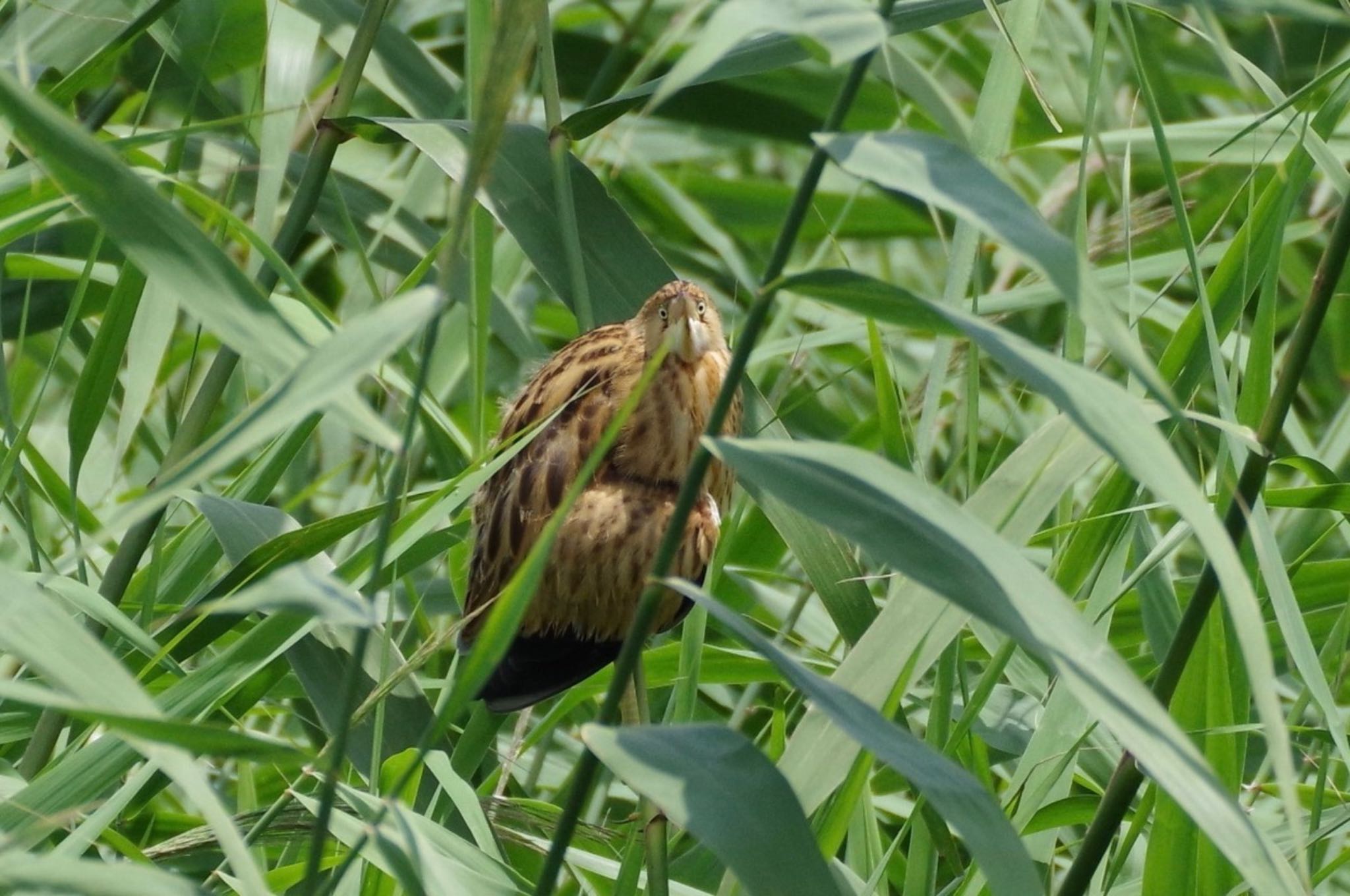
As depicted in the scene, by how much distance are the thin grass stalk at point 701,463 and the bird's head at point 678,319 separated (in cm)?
98

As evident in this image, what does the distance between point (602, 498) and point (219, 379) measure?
621 mm

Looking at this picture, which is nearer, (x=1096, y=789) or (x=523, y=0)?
(x=523, y=0)

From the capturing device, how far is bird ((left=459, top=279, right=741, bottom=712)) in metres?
2.36

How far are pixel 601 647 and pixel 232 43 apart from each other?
3.79 feet

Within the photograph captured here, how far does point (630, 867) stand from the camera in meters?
1.68

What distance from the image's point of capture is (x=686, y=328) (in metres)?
2.28

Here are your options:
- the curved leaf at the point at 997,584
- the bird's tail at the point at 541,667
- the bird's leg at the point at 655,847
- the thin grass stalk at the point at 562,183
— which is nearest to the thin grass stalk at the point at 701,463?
the curved leaf at the point at 997,584

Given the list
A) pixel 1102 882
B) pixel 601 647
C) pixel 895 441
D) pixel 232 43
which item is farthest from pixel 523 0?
pixel 232 43

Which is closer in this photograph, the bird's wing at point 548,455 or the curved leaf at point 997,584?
the curved leaf at point 997,584

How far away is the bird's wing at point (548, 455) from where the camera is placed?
245 centimetres

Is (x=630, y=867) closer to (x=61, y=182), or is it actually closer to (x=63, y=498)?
(x=61, y=182)

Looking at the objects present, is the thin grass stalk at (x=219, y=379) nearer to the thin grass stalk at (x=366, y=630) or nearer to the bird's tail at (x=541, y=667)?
the bird's tail at (x=541, y=667)

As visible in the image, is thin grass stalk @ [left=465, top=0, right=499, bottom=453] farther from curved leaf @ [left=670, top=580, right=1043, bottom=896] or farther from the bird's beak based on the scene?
curved leaf @ [left=670, top=580, right=1043, bottom=896]

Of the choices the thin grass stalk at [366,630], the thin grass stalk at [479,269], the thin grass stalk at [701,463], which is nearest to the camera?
the thin grass stalk at [366,630]
